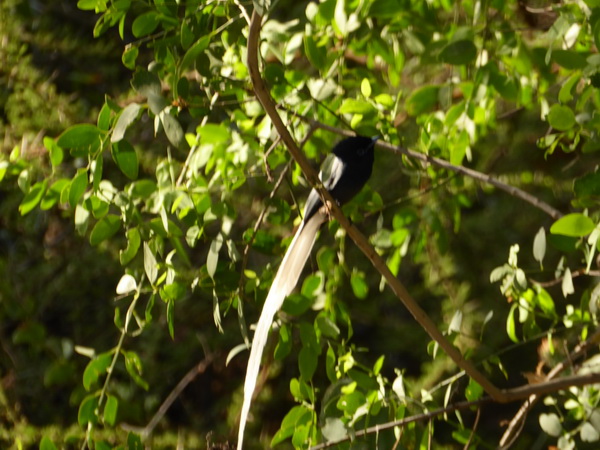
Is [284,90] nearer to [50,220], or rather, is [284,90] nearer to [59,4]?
[50,220]

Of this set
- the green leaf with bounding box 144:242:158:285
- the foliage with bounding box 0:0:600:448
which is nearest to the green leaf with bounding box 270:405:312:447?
the foliage with bounding box 0:0:600:448

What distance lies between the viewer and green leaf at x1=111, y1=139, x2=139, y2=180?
3.78ft

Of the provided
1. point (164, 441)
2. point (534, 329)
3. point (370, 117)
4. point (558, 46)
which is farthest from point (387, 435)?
point (164, 441)

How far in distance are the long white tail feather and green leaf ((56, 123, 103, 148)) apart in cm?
34

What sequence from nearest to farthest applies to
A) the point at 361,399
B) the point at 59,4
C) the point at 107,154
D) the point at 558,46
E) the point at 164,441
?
the point at 361,399 < the point at 558,46 < the point at 164,441 < the point at 107,154 < the point at 59,4

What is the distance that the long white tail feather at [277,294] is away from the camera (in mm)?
1082

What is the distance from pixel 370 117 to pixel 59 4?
1.92 meters

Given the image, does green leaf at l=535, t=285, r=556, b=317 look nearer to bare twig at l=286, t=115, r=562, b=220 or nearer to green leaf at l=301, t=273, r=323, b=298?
bare twig at l=286, t=115, r=562, b=220

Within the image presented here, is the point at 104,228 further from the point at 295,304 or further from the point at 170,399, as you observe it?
the point at 170,399

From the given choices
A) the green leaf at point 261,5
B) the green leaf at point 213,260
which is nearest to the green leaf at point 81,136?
the green leaf at point 213,260

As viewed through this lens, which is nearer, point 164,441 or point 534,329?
point 534,329

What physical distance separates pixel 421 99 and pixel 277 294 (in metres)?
0.53

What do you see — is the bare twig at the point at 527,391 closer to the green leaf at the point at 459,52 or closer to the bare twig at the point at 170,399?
the green leaf at the point at 459,52

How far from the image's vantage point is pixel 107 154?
2391mm
